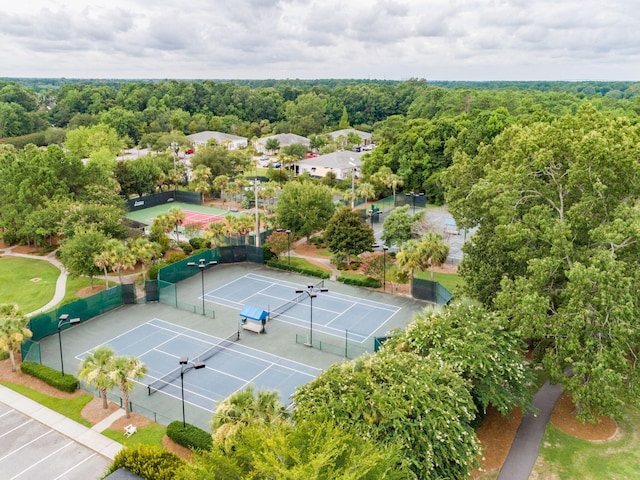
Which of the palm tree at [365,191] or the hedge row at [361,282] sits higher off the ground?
the palm tree at [365,191]

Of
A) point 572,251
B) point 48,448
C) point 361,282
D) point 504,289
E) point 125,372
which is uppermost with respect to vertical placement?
point 572,251

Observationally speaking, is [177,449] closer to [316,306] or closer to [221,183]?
[316,306]

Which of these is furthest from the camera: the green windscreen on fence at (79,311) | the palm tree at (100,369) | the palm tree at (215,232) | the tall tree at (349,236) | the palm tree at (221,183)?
the palm tree at (221,183)

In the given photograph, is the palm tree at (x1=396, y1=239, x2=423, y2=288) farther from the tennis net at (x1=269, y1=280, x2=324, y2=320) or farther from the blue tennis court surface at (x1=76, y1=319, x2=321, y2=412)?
the blue tennis court surface at (x1=76, y1=319, x2=321, y2=412)

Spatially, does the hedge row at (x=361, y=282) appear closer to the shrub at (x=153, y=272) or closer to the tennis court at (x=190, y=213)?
the shrub at (x=153, y=272)

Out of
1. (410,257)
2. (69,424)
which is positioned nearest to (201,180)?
(410,257)

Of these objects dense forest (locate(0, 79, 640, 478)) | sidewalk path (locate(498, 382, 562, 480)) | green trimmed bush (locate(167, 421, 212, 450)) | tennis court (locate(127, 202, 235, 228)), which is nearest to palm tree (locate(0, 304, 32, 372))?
dense forest (locate(0, 79, 640, 478))

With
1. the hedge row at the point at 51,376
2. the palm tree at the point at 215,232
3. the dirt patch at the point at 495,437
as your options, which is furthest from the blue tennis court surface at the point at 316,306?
the hedge row at the point at 51,376
